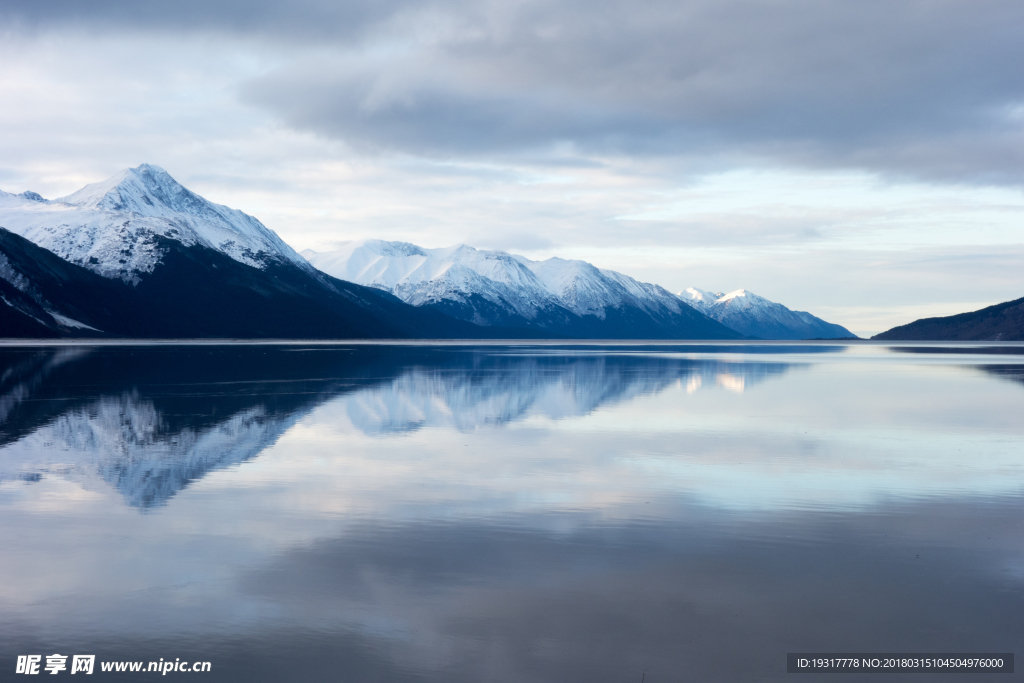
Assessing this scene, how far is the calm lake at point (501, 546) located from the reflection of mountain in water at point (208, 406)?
331 mm

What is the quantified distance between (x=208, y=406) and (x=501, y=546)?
32.2 meters

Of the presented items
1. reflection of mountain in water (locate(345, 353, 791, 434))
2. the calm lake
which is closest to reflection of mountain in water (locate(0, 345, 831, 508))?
reflection of mountain in water (locate(345, 353, 791, 434))

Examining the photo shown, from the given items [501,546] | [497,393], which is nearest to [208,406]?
[497,393]

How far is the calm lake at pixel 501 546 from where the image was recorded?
12.7 meters

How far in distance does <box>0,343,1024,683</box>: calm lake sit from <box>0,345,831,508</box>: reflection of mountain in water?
0.33m

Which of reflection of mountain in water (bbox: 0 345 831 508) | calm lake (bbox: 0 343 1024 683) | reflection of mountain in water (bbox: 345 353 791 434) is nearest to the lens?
calm lake (bbox: 0 343 1024 683)

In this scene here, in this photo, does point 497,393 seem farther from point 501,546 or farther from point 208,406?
point 501,546

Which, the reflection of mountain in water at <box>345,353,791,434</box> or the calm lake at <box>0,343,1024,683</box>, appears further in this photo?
the reflection of mountain in water at <box>345,353,791,434</box>

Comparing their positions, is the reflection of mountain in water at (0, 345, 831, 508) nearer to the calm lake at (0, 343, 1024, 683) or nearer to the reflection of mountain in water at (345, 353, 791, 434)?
the reflection of mountain in water at (345, 353, 791, 434)

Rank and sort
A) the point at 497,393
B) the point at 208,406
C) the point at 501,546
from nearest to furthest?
the point at 501,546 < the point at 208,406 < the point at 497,393

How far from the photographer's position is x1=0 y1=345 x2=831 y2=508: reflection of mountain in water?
2784cm

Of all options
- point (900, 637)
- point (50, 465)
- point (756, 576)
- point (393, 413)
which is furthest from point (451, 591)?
point (393, 413)

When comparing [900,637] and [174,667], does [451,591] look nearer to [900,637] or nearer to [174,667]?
[174,667]

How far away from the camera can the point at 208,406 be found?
4534 cm
